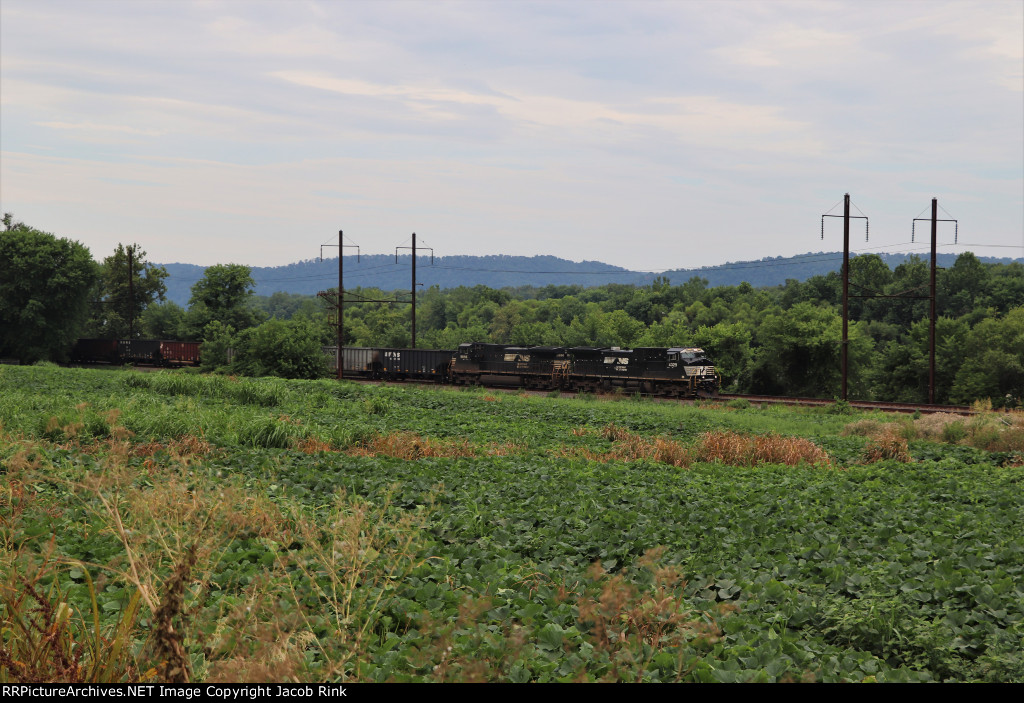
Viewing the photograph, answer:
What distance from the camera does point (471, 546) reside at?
29.8 ft

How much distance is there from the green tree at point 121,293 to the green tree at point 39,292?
55.9 ft

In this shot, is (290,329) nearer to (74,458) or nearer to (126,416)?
(126,416)

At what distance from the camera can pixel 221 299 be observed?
76438 millimetres

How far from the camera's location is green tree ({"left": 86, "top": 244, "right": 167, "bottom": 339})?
280 feet

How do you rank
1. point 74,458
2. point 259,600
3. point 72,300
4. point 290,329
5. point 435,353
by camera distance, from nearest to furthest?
point 259,600, point 74,458, point 290,329, point 435,353, point 72,300

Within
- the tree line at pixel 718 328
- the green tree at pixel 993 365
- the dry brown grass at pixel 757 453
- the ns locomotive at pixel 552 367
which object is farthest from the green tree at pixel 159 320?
the dry brown grass at pixel 757 453

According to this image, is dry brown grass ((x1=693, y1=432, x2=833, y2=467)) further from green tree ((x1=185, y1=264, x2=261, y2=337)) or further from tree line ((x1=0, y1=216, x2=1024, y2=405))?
green tree ((x1=185, y1=264, x2=261, y2=337))

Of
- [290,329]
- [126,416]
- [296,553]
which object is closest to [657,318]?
[290,329]

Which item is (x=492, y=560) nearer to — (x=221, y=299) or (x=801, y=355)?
(x=801, y=355)

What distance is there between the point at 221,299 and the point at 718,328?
162ft
